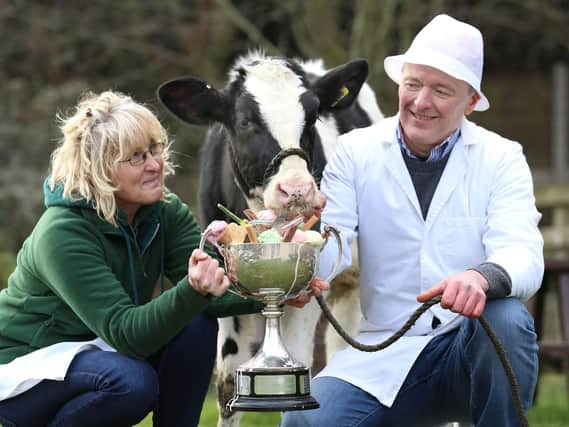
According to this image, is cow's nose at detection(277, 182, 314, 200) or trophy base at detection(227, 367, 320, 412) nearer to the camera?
trophy base at detection(227, 367, 320, 412)

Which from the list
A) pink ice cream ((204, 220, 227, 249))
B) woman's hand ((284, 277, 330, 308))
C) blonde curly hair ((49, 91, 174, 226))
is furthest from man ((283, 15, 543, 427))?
blonde curly hair ((49, 91, 174, 226))

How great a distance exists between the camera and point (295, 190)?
451cm

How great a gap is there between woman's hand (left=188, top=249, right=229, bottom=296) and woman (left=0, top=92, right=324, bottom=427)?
379 millimetres

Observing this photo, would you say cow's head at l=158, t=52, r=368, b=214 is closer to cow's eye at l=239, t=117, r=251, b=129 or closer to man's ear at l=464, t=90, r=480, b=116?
cow's eye at l=239, t=117, r=251, b=129

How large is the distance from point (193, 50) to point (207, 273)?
379 inches

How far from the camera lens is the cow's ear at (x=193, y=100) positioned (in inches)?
228

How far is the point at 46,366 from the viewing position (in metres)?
4.11

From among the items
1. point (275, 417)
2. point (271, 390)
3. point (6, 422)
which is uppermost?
point (271, 390)

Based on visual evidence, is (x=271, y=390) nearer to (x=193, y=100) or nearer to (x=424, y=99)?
(x=424, y=99)

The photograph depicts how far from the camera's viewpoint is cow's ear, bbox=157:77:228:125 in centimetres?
580

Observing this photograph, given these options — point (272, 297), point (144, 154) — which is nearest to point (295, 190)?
point (144, 154)

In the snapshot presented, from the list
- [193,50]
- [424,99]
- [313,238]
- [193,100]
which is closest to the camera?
[313,238]

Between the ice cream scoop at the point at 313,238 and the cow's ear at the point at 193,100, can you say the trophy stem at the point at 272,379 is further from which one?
the cow's ear at the point at 193,100

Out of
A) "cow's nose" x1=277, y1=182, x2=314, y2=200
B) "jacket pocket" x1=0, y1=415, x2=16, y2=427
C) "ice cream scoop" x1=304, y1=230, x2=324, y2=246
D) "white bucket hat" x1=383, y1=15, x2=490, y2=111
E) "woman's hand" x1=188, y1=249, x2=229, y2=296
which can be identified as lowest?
"jacket pocket" x1=0, y1=415, x2=16, y2=427
